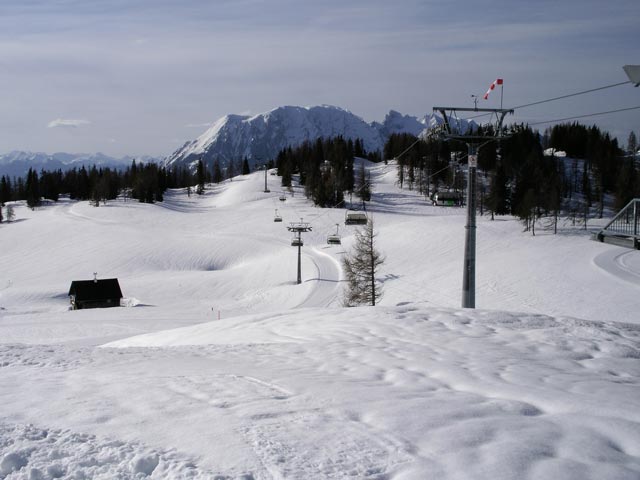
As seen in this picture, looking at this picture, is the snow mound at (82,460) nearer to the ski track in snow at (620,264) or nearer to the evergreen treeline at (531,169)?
the ski track in snow at (620,264)

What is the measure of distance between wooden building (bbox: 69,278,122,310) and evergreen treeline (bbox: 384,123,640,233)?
62.0m

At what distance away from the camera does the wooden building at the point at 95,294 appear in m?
53.4

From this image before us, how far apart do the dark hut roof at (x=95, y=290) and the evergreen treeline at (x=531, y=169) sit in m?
61.9

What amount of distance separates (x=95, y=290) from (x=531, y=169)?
95.9m

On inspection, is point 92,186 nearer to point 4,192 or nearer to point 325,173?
point 4,192

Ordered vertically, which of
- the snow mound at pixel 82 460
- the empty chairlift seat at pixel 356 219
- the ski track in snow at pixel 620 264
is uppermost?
the snow mound at pixel 82 460

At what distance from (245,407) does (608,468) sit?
4.54 metres

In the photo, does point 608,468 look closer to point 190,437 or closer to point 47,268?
point 190,437

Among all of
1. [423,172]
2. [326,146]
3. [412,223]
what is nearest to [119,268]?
[412,223]

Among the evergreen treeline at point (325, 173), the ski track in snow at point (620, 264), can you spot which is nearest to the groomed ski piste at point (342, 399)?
the ski track in snow at point (620, 264)

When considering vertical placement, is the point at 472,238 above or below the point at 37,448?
above

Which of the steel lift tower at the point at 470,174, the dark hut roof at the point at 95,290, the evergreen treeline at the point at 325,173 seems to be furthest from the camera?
the evergreen treeline at the point at 325,173

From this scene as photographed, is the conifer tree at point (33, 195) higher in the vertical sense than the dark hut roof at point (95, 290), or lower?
higher

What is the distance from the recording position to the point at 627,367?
35.8ft
